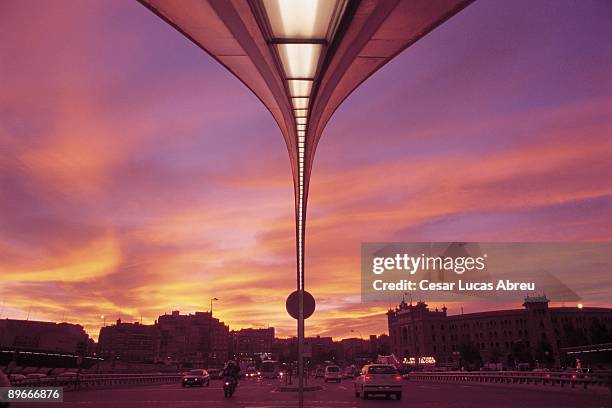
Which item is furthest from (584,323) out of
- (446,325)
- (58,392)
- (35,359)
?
(58,392)

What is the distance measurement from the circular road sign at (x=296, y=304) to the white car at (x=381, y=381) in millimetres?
11782

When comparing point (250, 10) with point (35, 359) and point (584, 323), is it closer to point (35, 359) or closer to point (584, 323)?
point (35, 359)

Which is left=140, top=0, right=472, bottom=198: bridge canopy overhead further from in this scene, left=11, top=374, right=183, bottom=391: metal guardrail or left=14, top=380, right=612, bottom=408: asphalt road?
left=11, top=374, right=183, bottom=391: metal guardrail

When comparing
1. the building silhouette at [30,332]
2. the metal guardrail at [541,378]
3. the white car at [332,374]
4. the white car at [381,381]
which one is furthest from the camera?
the building silhouette at [30,332]

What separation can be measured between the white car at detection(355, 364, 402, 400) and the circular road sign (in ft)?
38.7

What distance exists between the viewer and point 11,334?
131125mm

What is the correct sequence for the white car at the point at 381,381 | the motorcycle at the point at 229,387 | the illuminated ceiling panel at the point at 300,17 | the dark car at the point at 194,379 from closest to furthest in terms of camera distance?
the illuminated ceiling panel at the point at 300,17
the white car at the point at 381,381
the motorcycle at the point at 229,387
the dark car at the point at 194,379

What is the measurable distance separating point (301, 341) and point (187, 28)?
706 cm

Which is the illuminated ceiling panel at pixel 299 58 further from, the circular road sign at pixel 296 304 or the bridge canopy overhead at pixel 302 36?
the circular road sign at pixel 296 304

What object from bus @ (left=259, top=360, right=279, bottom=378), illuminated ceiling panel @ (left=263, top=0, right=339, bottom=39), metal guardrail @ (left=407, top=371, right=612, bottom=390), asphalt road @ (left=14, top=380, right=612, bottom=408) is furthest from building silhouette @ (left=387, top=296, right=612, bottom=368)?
illuminated ceiling panel @ (left=263, top=0, right=339, bottom=39)

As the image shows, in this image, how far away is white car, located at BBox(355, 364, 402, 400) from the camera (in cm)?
2167

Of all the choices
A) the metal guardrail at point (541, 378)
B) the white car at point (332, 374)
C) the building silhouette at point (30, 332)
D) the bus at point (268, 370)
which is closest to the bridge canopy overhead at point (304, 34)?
the metal guardrail at point (541, 378)

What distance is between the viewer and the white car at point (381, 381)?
21.7 metres

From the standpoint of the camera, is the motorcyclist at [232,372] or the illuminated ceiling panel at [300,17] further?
the motorcyclist at [232,372]
